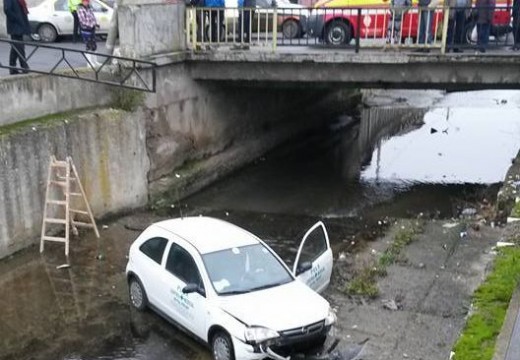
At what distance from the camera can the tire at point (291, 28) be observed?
1902 cm

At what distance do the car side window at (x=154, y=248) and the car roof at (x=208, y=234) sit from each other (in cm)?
21

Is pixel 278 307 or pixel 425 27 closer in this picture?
pixel 278 307

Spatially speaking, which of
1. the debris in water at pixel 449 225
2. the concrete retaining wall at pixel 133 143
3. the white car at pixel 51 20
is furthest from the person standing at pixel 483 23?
the white car at pixel 51 20

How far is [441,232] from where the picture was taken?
14.0 metres

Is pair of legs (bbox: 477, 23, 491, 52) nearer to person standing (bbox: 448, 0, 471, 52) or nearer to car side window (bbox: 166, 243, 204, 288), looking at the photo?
person standing (bbox: 448, 0, 471, 52)

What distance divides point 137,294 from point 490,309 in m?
5.22

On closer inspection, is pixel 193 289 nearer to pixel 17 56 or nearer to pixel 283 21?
pixel 17 56

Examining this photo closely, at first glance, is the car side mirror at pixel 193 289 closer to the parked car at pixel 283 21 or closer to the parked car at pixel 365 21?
the parked car at pixel 365 21

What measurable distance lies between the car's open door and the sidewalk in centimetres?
280

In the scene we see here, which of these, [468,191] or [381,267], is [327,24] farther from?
[381,267]

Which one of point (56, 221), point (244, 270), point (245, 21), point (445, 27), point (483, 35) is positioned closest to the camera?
point (244, 270)

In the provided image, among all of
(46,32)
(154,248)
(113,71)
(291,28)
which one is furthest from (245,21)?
(154,248)

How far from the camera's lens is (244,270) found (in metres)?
9.10

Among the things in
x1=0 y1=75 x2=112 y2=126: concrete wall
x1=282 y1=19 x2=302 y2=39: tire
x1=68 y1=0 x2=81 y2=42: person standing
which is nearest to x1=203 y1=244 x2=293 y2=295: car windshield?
x1=0 y1=75 x2=112 y2=126: concrete wall
